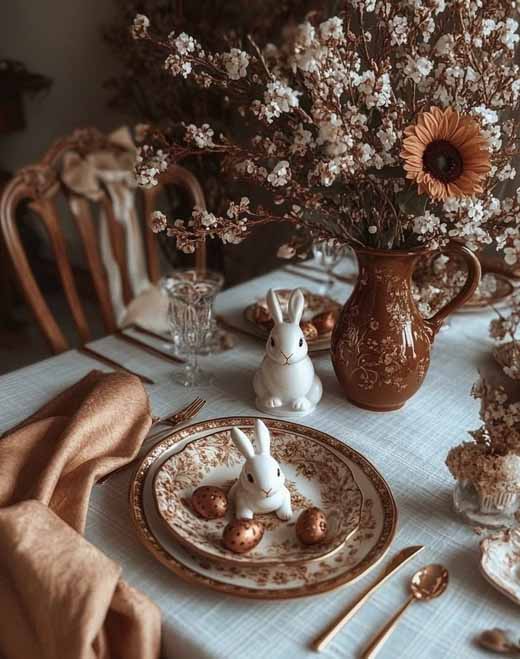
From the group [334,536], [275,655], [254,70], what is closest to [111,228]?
[254,70]

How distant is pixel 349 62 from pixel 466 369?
550 millimetres

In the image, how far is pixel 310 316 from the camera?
4.16 feet

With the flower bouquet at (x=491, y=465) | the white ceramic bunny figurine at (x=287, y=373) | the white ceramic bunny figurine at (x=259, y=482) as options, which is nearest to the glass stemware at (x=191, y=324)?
the white ceramic bunny figurine at (x=287, y=373)

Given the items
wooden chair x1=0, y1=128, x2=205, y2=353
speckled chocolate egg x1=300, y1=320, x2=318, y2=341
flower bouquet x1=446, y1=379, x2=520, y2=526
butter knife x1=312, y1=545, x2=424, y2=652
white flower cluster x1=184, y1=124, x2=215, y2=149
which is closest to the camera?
butter knife x1=312, y1=545, x2=424, y2=652

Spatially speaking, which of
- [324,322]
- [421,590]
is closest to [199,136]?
[324,322]

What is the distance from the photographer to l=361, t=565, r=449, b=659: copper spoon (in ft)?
→ 1.99

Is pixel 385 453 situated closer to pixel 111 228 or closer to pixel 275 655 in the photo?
pixel 275 655

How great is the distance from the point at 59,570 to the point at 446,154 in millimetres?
592

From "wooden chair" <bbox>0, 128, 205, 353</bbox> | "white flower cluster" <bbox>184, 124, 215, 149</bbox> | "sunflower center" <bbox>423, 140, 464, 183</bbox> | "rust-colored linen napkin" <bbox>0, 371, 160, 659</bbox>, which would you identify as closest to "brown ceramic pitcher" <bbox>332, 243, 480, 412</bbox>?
"sunflower center" <bbox>423, 140, 464, 183</bbox>

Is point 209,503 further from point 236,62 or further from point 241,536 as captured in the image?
point 236,62

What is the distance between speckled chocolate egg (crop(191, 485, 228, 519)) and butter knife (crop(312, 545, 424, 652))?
0.57ft

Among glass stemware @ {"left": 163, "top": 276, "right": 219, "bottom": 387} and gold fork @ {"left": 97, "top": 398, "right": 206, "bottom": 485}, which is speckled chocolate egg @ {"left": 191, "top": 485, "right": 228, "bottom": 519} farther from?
glass stemware @ {"left": 163, "top": 276, "right": 219, "bottom": 387}

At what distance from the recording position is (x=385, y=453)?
0.88 meters

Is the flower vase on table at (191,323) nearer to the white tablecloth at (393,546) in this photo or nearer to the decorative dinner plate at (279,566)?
the white tablecloth at (393,546)
